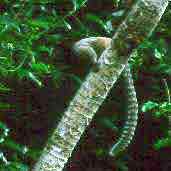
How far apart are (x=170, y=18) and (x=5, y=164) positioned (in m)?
2.98

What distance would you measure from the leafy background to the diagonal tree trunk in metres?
1.99

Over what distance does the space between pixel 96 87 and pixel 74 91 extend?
289 centimetres

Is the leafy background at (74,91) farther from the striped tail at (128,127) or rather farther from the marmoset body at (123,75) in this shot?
the striped tail at (128,127)

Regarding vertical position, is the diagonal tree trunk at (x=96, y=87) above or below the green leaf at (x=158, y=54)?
above

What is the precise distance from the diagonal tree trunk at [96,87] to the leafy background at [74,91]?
199 centimetres

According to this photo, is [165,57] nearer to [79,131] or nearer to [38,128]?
[38,128]

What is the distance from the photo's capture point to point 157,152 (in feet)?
19.9

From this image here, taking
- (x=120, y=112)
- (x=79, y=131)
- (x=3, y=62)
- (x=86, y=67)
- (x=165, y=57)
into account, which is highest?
(x=79, y=131)

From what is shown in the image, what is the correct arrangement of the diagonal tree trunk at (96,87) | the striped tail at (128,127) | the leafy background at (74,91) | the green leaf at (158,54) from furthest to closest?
the green leaf at (158,54) < the leafy background at (74,91) < the striped tail at (128,127) < the diagonal tree trunk at (96,87)

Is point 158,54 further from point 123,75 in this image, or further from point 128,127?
point 128,127

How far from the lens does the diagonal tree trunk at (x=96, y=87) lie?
2439 millimetres

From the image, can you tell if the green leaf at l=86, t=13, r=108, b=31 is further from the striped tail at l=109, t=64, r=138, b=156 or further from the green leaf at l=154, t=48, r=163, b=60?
the striped tail at l=109, t=64, r=138, b=156

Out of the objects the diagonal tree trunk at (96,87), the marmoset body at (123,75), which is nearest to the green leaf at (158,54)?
the marmoset body at (123,75)

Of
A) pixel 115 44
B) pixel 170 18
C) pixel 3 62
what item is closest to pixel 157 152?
pixel 170 18
